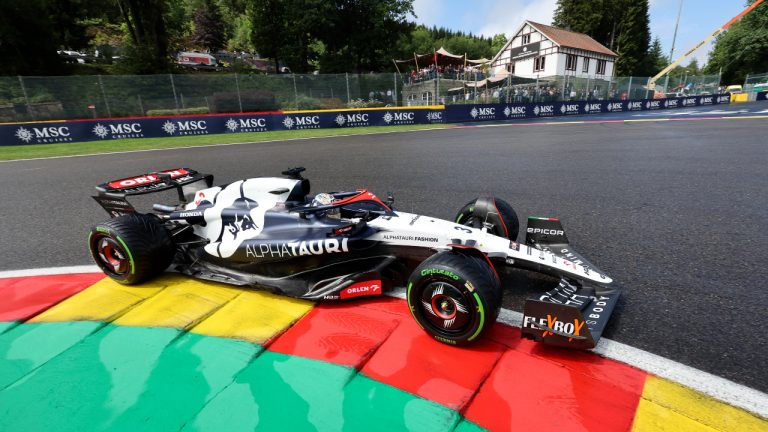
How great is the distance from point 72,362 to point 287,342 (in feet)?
5.02

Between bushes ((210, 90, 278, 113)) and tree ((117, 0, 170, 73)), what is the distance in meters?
15.3

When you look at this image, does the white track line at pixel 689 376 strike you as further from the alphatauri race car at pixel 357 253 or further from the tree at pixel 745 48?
the tree at pixel 745 48

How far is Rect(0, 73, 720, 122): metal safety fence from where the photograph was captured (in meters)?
19.8

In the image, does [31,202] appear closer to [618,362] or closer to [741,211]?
[618,362]

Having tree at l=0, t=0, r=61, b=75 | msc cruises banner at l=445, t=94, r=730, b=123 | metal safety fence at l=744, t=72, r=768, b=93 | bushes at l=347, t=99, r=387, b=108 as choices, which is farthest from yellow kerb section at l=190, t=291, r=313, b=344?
metal safety fence at l=744, t=72, r=768, b=93

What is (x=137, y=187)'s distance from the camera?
4.25 meters

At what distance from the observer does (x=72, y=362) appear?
8.86 feet

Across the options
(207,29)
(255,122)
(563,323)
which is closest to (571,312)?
(563,323)

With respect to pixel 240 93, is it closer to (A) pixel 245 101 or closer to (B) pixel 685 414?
(A) pixel 245 101

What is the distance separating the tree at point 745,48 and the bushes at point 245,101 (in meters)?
66.4

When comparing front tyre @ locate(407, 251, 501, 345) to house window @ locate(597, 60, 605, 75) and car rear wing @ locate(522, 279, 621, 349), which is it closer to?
car rear wing @ locate(522, 279, 621, 349)

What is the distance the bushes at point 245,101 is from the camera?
22.9m

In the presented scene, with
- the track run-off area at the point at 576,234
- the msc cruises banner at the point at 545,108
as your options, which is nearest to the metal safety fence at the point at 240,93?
the msc cruises banner at the point at 545,108

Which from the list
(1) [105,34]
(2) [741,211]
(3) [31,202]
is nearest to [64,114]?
(3) [31,202]
